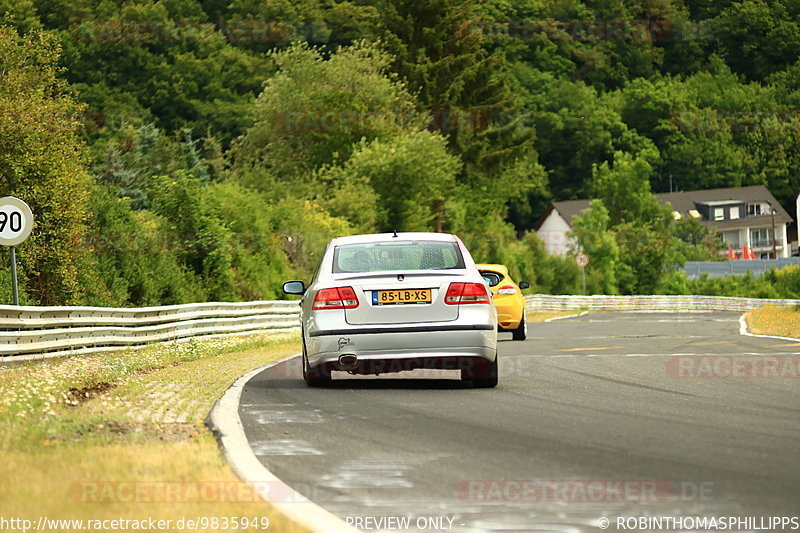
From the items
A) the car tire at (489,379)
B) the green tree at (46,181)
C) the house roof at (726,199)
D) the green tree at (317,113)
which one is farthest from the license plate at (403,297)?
the house roof at (726,199)

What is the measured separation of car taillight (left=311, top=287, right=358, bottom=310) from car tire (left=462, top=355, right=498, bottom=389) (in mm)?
1537

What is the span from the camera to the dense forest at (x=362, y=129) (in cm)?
3100

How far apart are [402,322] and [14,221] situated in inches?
351

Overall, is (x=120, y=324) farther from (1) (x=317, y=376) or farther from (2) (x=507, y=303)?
(1) (x=317, y=376)

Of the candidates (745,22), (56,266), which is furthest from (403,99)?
(745,22)

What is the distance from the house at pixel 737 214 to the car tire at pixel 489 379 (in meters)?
117

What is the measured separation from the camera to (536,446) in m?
7.99

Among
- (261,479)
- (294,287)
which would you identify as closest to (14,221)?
(294,287)

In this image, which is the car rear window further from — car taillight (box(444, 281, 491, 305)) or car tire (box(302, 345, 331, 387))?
car tire (box(302, 345, 331, 387))

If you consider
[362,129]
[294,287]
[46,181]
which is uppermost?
[362,129]

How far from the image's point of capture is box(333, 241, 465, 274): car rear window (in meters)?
12.8

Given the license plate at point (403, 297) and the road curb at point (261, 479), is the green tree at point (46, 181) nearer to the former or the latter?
the license plate at point (403, 297)

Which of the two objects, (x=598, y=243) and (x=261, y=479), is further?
(x=598, y=243)

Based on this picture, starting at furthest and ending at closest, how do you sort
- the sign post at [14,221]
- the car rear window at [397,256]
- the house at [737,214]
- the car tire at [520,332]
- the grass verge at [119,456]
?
the house at [737,214]
the car tire at [520,332]
the sign post at [14,221]
the car rear window at [397,256]
the grass verge at [119,456]
